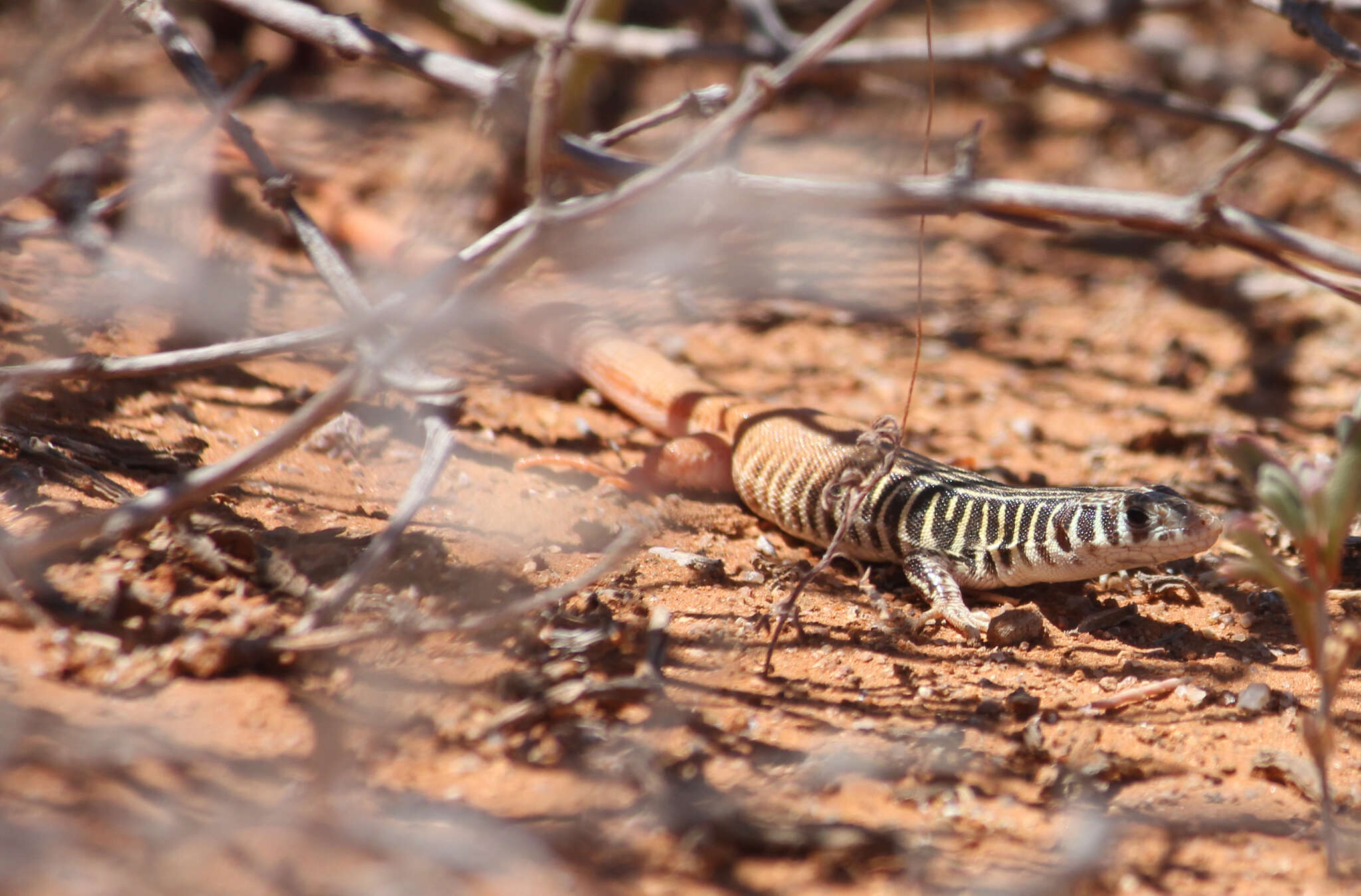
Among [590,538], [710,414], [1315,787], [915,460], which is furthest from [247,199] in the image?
[1315,787]

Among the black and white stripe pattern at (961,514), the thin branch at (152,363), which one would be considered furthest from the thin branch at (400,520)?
the black and white stripe pattern at (961,514)

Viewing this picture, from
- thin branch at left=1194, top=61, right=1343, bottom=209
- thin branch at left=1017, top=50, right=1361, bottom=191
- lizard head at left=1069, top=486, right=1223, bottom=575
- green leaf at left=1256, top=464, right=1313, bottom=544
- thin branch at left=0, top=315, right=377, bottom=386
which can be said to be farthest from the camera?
thin branch at left=1017, top=50, right=1361, bottom=191

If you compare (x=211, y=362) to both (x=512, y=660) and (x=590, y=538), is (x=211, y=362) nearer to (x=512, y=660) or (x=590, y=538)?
(x=512, y=660)

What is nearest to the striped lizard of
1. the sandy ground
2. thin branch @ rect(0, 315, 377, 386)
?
the sandy ground

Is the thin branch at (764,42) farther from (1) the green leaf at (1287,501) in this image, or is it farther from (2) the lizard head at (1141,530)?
(1) the green leaf at (1287,501)

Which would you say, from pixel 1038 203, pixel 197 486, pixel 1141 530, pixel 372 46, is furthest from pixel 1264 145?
pixel 197 486

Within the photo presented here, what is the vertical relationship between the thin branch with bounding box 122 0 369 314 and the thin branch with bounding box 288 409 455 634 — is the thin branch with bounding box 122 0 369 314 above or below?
above

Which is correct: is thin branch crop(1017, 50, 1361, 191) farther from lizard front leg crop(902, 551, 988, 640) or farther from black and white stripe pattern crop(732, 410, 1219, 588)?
lizard front leg crop(902, 551, 988, 640)

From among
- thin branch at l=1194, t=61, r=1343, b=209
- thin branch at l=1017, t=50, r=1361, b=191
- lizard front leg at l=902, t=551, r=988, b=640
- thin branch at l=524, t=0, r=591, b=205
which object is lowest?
lizard front leg at l=902, t=551, r=988, b=640

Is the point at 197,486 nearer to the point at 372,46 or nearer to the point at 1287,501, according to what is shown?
the point at 372,46
